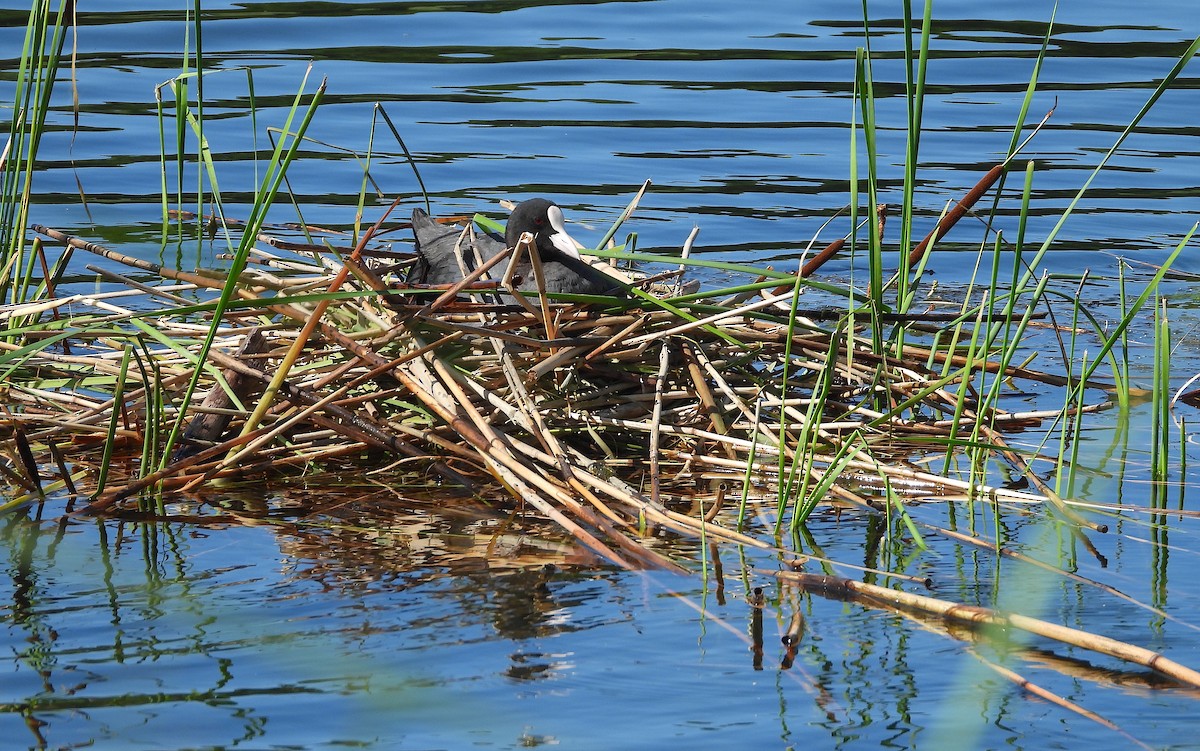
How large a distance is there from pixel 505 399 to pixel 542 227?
92 cm

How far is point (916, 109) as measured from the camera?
10.1 feet

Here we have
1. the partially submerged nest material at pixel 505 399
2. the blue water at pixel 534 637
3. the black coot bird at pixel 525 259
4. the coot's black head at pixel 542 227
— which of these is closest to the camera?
the blue water at pixel 534 637

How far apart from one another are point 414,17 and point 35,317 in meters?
7.35

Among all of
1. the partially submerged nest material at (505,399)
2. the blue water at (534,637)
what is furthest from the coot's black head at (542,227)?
the blue water at (534,637)

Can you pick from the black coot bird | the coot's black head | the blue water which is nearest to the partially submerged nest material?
the blue water

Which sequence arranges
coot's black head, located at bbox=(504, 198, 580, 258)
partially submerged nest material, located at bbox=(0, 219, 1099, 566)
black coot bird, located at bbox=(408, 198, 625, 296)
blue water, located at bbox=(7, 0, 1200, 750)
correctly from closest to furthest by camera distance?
blue water, located at bbox=(7, 0, 1200, 750) < partially submerged nest material, located at bbox=(0, 219, 1099, 566) < black coot bird, located at bbox=(408, 198, 625, 296) < coot's black head, located at bbox=(504, 198, 580, 258)

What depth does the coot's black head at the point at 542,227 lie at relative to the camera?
14.1 ft

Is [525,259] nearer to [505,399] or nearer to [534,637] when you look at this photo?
[505,399]

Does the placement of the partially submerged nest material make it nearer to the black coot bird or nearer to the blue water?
the blue water

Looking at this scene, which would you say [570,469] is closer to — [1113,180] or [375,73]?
[1113,180]

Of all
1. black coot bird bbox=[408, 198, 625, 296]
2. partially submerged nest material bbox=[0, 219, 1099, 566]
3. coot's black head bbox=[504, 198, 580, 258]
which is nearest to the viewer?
partially submerged nest material bbox=[0, 219, 1099, 566]

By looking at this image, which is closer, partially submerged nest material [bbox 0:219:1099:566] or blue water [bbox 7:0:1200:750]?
blue water [bbox 7:0:1200:750]

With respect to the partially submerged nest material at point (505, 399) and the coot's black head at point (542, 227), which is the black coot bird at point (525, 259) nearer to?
the coot's black head at point (542, 227)

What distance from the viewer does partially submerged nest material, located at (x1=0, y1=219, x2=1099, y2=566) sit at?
342 cm
